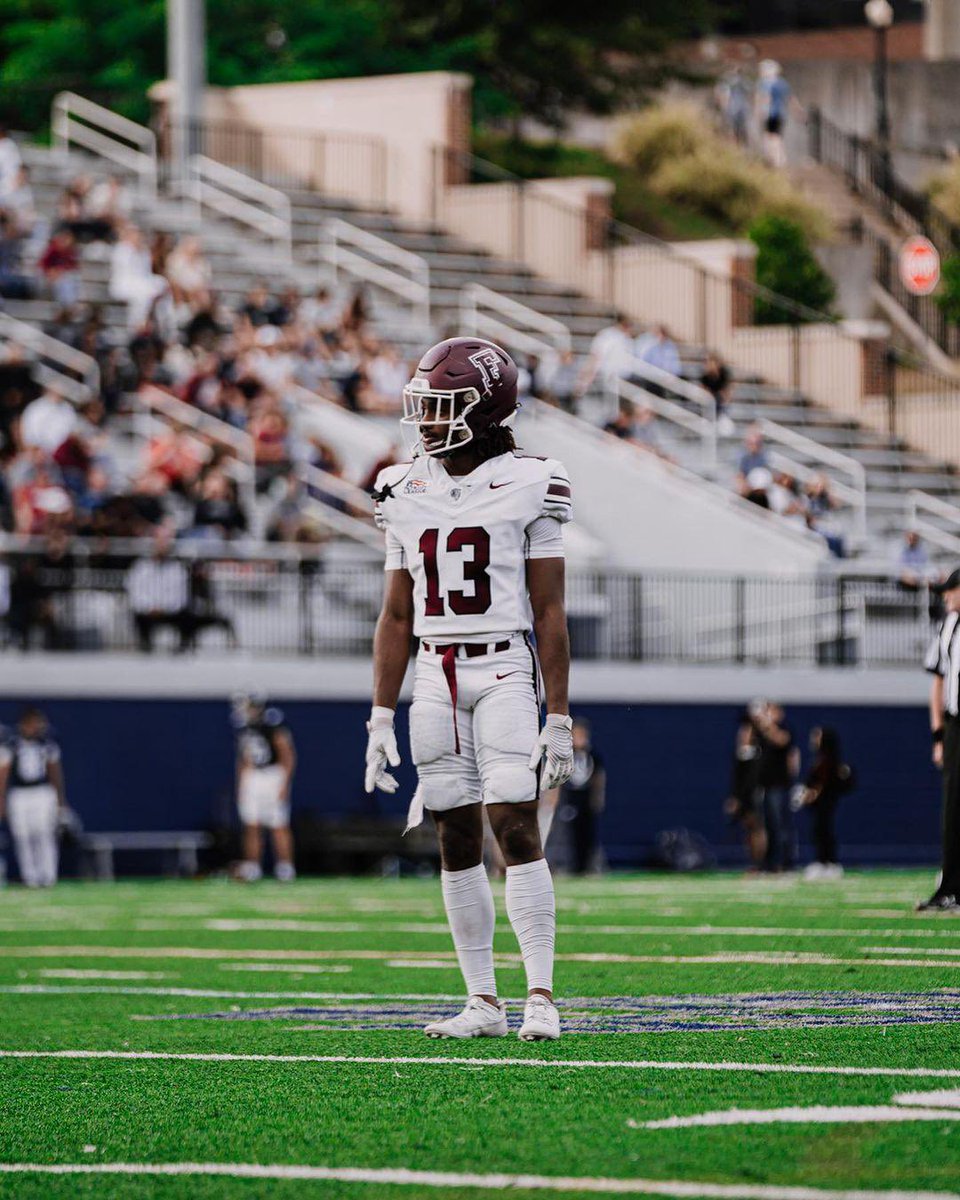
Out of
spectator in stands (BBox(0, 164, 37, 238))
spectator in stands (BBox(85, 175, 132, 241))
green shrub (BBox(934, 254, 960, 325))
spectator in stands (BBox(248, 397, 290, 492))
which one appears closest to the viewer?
spectator in stands (BBox(248, 397, 290, 492))

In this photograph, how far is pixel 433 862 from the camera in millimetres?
24281

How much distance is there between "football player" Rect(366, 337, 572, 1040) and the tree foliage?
36.0 m

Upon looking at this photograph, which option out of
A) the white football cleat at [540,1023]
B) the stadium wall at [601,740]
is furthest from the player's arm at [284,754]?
the white football cleat at [540,1023]

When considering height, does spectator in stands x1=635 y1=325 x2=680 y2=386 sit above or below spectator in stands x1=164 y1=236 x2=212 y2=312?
below

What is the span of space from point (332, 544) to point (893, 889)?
10.3 meters

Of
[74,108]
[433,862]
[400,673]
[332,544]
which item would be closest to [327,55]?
[74,108]

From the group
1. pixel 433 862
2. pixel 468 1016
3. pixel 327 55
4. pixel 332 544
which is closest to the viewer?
pixel 468 1016

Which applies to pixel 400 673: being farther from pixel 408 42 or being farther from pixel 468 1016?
pixel 408 42

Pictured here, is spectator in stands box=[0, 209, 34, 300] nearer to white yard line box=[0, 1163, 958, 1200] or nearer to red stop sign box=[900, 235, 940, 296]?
red stop sign box=[900, 235, 940, 296]

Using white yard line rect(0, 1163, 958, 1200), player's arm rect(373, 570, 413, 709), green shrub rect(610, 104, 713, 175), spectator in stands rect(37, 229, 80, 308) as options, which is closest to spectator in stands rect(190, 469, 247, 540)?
spectator in stands rect(37, 229, 80, 308)

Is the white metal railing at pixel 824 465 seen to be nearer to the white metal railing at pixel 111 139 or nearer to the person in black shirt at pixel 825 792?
the person in black shirt at pixel 825 792

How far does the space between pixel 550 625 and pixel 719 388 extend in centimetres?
2498

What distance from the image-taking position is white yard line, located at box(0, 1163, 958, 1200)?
5.00 m

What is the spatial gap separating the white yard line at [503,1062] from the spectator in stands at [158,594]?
1655 centimetres
